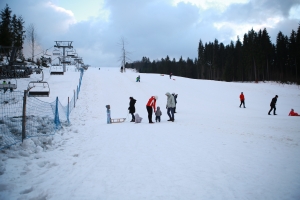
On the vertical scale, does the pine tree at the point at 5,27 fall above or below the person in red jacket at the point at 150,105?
above

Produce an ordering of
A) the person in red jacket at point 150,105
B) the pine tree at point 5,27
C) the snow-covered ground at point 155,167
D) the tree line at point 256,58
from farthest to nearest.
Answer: the tree line at point 256,58, the pine tree at point 5,27, the person in red jacket at point 150,105, the snow-covered ground at point 155,167

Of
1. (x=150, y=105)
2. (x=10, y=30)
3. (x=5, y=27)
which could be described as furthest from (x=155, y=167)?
(x=10, y=30)

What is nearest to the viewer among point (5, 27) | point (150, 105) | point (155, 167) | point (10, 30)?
point (155, 167)

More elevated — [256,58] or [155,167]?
[256,58]

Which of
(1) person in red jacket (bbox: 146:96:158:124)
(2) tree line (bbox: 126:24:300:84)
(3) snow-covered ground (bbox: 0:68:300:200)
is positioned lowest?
(3) snow-covered ground (bbox: 0:68:300:200)

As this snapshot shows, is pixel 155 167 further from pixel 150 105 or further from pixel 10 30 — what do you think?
pixel 10 30

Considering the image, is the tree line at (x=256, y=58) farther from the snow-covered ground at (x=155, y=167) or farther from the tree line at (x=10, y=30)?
the tree line at (x=10, y=30)

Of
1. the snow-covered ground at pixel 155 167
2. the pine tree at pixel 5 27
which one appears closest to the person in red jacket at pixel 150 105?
the snow-covered ground at pixel 155 167

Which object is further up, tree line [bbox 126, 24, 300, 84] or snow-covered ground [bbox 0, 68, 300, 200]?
tree line [bbox 126, 24, 300, 84]

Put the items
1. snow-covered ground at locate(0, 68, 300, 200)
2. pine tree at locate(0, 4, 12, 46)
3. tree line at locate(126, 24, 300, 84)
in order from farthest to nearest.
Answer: tree line at locate(126, 24, 300, 84)
pine tree at locate(0, 4, 12, 46)
snow-covered ground at locate(0, 68, 300, 200)

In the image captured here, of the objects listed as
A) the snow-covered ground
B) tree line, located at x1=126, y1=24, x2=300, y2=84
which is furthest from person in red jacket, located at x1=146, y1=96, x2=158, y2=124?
tree line, located at x1=126, y1=24, x2=300, y2=84

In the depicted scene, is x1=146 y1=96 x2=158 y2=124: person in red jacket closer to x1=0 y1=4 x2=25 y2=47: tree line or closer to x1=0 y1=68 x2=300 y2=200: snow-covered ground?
x1=0 y1=68 x2=300 y2=200: snow-covered ground

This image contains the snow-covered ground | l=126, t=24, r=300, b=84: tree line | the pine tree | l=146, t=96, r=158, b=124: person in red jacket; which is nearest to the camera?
the snow-covered ground

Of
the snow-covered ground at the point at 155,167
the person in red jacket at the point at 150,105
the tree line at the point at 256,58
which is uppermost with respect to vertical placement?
the tree line at the point at 256,58
